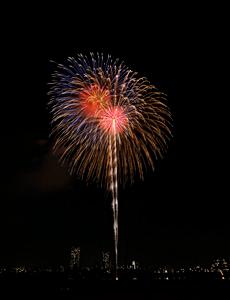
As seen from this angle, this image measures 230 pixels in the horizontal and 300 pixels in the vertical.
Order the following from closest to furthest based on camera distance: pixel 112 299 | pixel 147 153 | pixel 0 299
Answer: pixel 147 153
pixel 112 299
pixel 0 299

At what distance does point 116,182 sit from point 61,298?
21600 mm

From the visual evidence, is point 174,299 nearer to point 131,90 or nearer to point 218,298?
point 218,298

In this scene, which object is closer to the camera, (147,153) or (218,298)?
(147,153)

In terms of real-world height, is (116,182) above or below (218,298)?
above

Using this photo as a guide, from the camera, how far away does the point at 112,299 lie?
135 feet

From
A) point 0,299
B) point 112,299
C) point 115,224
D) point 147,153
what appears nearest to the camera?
point 147,153

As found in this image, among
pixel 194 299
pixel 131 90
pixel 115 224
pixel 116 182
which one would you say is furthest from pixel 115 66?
pixel 194 299

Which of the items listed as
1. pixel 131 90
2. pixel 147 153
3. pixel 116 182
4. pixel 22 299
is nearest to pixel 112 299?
pixel 22 299

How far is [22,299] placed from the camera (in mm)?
46031

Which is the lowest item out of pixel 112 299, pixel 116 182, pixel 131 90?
pixel 112 299

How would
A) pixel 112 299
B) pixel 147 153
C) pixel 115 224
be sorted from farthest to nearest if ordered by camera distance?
pixel 112 299
pixel 115 224
pixel 147 153

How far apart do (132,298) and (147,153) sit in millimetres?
21185

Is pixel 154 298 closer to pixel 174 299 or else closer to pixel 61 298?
pixel 174 299

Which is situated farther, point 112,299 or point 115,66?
point 112,299
